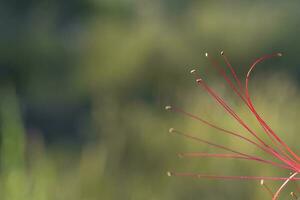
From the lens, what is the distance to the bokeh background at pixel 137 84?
3.93 metres

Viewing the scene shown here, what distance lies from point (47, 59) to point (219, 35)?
1.75 meters

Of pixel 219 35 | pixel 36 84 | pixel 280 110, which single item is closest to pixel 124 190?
pixel 280 110

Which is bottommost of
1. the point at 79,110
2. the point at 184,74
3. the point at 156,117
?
the point at 79,110

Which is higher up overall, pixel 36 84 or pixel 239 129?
pixel 239 129

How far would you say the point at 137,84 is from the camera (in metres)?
8.26

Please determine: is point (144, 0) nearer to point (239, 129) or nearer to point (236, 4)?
point (236, 4)

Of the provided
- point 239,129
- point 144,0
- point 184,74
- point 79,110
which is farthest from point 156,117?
point 144,0

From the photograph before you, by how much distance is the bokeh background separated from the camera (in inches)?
155

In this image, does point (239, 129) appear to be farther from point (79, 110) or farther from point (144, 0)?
point (144, 0)

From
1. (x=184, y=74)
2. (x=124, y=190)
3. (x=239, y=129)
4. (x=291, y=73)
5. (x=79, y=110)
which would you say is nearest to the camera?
(x=124, y=190)

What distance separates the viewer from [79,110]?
320 inches

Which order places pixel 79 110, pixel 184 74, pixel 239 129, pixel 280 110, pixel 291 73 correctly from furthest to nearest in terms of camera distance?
pixel 291 73 → pixel 79 110 → pixel 184 74 → pixel 280 110 → pixel 239 129

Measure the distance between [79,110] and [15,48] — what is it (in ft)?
3.63

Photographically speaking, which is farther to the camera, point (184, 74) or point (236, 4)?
point (236, 4)
